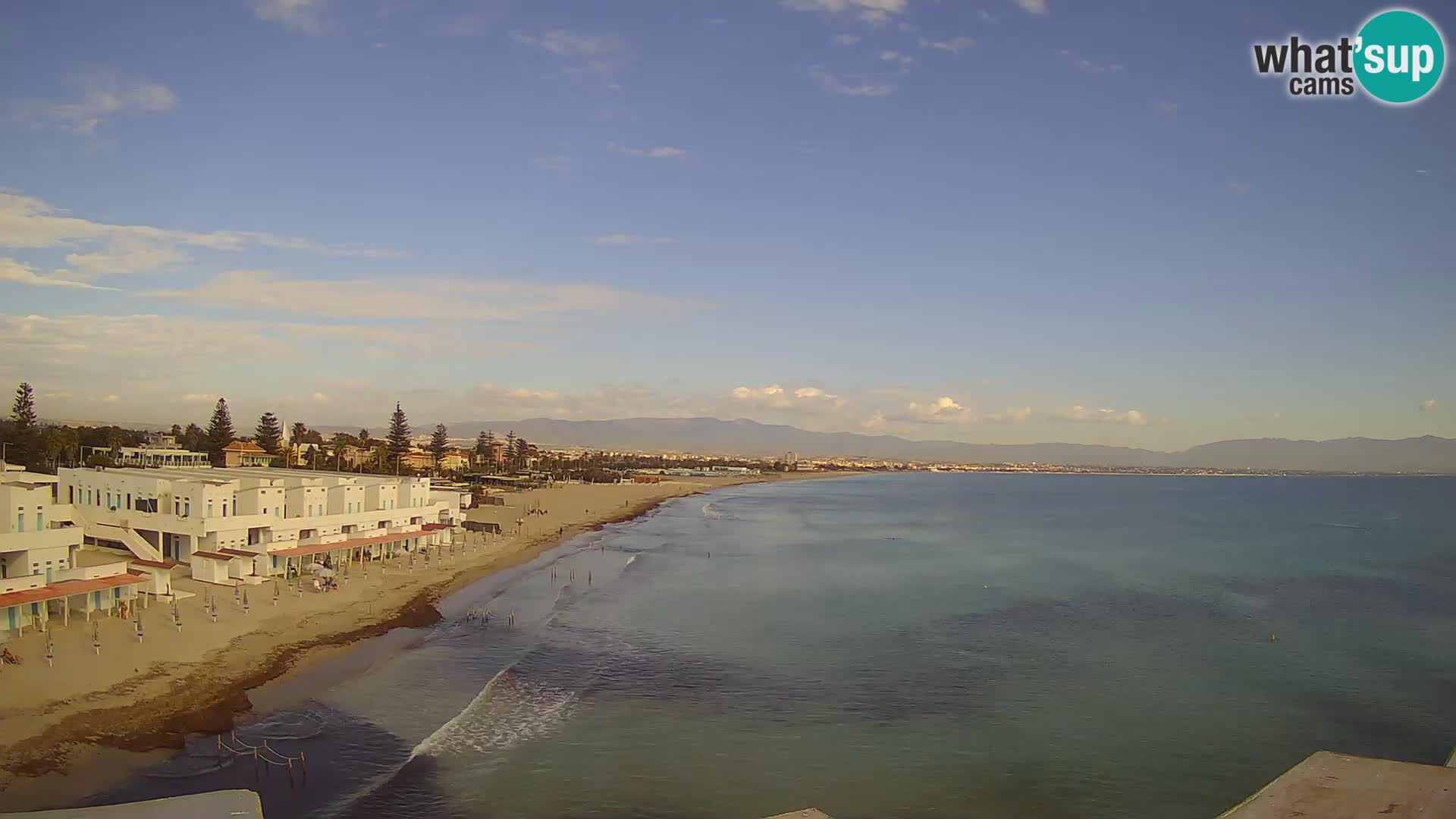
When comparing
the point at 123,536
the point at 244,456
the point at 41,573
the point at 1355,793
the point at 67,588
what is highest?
the point at 244,456

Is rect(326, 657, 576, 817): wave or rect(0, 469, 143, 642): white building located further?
rect(0, 469, 143, 642): white building

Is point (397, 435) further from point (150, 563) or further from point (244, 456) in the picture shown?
point (150, 563)

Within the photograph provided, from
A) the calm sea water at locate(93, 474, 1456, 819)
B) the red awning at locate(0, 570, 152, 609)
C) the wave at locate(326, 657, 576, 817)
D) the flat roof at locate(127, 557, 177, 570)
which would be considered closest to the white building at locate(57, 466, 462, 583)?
the flat roof at locate(127, 557, 177, 570)

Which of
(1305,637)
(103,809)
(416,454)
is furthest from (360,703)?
(416,454)

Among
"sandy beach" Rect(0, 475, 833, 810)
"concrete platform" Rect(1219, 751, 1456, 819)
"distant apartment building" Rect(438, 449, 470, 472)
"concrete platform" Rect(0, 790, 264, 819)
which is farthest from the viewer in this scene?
"distant apartment building" Rect(438, 449, 470, 472)

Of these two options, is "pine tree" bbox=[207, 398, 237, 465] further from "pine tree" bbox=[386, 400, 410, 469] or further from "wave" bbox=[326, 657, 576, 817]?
"wave" bbox=[326, 657, 576, 817]

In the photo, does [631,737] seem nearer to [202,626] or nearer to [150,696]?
[150,696]

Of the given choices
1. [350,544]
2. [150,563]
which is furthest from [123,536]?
[350,544]
